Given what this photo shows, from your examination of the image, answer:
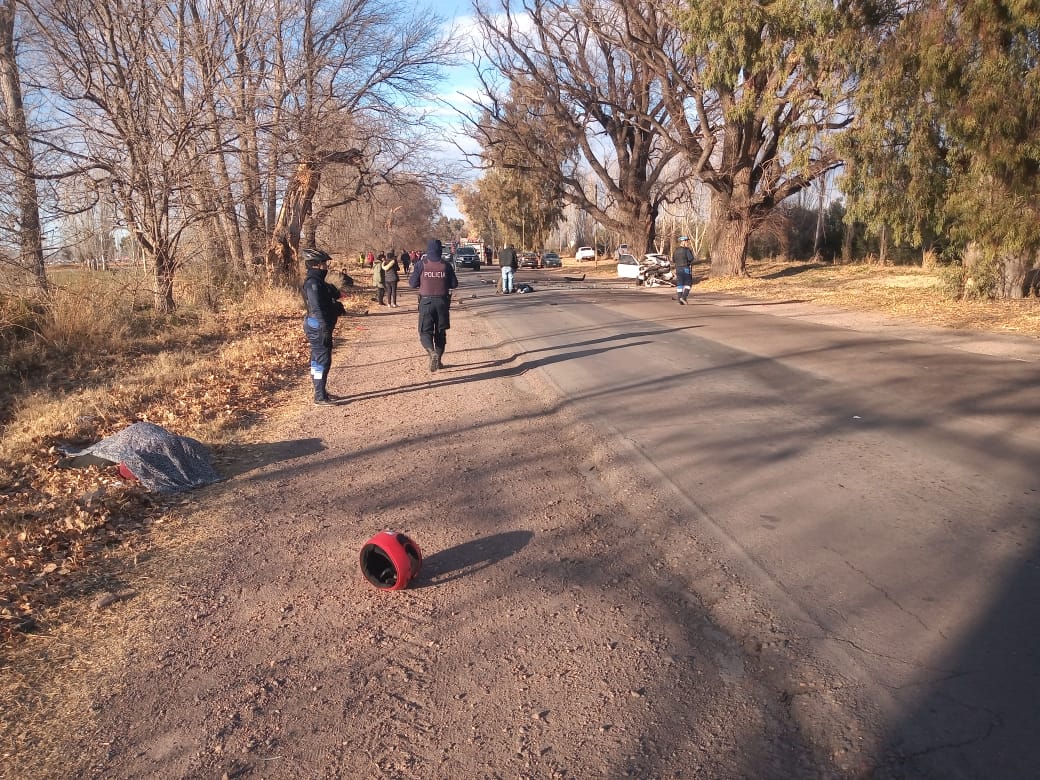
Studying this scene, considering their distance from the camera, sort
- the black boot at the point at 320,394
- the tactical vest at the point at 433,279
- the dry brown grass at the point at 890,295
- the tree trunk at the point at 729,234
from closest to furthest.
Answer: the black boot at the point at 320,394 → the tactical vest at the point at 433,279 → the dry brown grass at the point at 890,295 → the tree trunk at the point at 729,234

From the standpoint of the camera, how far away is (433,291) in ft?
33.2

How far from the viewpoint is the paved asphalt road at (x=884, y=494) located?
9.97 feet

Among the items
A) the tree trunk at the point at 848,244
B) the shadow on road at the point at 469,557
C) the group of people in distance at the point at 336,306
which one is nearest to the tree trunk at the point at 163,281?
the group of people in distance at the point at 336,306

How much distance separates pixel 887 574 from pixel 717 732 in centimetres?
178

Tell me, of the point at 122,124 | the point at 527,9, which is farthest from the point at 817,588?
the point at 527,9

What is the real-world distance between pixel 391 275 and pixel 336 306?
14.4 meters

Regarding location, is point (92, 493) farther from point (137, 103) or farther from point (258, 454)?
point (137, 103)

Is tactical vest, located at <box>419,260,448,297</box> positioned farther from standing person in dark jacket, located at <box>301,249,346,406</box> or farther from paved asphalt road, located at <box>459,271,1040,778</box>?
A: paved asphalt road, located at <box>459,271,1040,778</box>

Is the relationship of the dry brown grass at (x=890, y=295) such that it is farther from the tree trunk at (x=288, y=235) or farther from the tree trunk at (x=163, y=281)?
the tree trunk at (x=163, y=281)

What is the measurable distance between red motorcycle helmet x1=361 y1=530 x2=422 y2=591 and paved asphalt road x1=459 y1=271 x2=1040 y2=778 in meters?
1.91

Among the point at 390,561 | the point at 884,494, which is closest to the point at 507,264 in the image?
the point at 884,494

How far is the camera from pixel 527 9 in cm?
3130

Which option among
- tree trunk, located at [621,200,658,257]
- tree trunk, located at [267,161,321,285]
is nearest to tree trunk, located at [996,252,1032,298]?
tree trunk, located at [267,161,321,285]

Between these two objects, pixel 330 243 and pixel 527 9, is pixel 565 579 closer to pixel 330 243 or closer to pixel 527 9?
pixel 527 9
